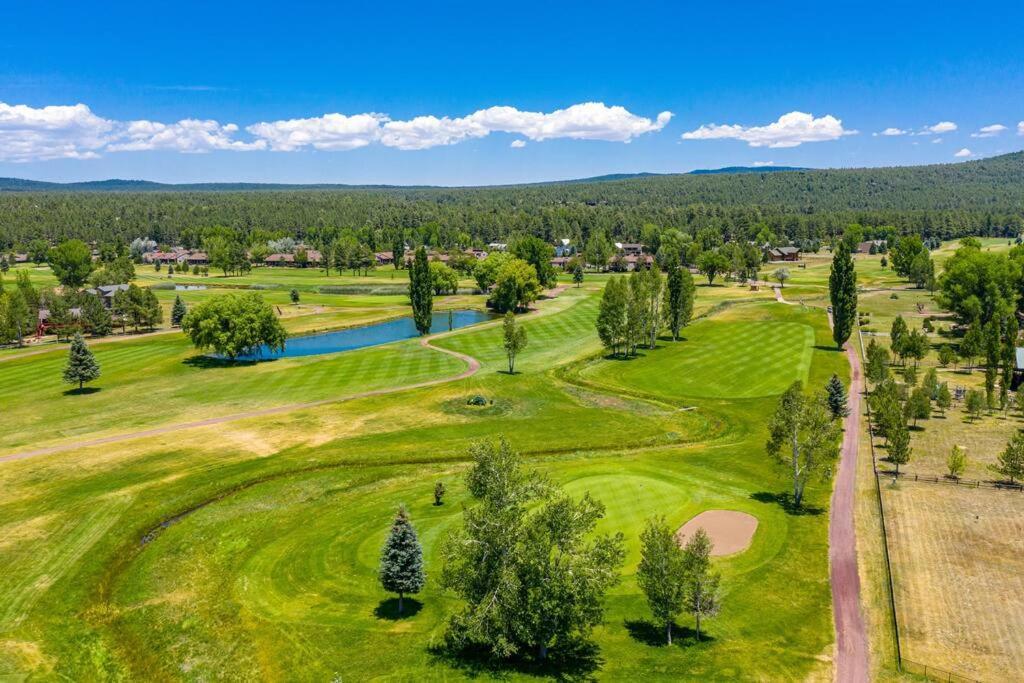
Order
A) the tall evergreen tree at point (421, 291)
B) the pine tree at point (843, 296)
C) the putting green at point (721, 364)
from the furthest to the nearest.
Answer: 1. the tall evergreen tree at point (421, 291)
2. the pine tree at point (843, 296)
3. the putting green at point (721, 364)

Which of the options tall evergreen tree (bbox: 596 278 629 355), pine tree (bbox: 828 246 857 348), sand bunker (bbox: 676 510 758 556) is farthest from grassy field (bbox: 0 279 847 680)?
pine tree (bbox: 828 246 857 348)

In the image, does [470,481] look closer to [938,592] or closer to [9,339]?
[938,592]

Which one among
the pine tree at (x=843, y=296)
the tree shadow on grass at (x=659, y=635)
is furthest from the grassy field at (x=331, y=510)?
the pine tree at (x=843, y=296)

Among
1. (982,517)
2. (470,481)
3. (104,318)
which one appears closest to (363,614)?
(470,481)

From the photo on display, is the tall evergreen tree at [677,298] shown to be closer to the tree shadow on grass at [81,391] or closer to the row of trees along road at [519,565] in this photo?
the row of trees along road at [519,565]

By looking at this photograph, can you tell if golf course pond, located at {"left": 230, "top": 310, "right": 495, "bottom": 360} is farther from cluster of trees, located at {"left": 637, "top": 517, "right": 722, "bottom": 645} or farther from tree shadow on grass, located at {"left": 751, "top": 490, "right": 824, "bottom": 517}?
cluster of trees, located at {"left": 637, "top": 517, "right": 722, "bottom": 645}

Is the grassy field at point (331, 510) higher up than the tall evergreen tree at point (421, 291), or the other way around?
the tall evergreen tree at point (421, 291)

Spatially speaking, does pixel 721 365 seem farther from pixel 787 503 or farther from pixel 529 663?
pixel 529 663
